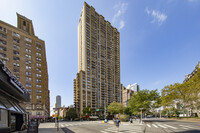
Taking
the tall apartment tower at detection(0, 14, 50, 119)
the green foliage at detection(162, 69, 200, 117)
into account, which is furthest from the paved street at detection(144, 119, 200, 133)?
the tall apartment tower at detection(0, 14, 50, 119)

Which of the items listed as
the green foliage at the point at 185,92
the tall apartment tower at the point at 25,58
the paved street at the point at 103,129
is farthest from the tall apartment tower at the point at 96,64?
the paved street at the point at 103,129

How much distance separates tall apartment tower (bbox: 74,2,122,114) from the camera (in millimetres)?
92500

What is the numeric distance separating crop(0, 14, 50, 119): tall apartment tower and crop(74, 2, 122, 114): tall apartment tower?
35.3 meters

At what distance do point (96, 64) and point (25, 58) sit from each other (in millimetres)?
54093

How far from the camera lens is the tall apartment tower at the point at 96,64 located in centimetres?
9250

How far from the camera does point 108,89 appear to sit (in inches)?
4139

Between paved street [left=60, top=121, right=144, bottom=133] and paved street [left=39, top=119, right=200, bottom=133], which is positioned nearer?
paved street [left=39, top=119, right=200, bottom=133]

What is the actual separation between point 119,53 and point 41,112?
84.9 meters

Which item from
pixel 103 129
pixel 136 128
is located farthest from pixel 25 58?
pixel 136 128

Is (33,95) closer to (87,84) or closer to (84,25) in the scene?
(87,84)

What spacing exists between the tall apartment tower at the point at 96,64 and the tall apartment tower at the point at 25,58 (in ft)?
116

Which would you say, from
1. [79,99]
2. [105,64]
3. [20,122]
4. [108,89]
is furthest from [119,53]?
[20,122]

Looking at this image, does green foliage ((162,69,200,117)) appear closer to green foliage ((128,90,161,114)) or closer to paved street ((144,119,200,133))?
green foliage ((128,90,161,114))

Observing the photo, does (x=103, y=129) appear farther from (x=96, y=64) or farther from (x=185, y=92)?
(x=96, y=64)
